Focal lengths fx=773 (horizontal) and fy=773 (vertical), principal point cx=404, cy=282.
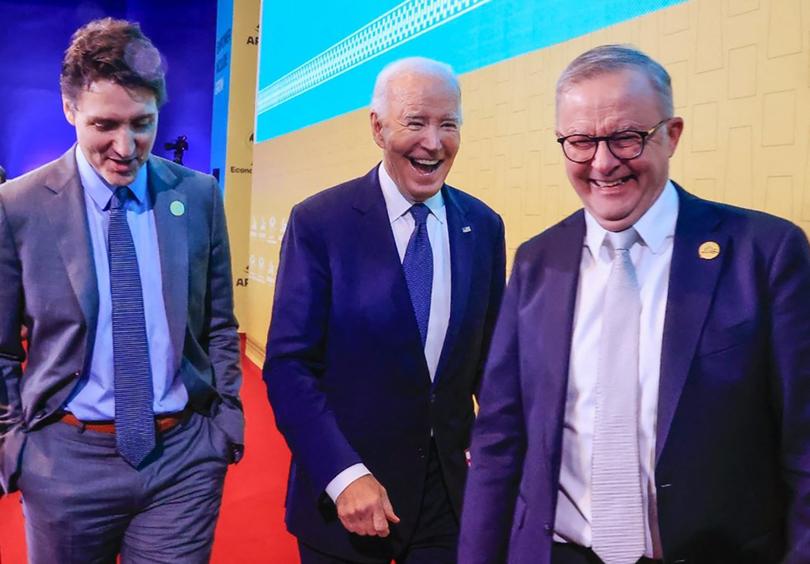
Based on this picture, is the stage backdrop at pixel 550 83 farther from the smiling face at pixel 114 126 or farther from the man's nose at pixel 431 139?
the smiling face at pixel 114 126

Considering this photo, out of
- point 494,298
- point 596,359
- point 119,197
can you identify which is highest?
point 119,197

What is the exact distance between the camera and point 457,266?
5.67ft

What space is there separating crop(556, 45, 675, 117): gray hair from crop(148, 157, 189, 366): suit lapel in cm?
111

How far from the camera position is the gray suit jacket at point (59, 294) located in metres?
1.77

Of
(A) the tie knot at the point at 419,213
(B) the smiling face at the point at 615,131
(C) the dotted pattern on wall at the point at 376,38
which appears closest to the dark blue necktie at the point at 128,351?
(A) the tie knot at the point at 419,213

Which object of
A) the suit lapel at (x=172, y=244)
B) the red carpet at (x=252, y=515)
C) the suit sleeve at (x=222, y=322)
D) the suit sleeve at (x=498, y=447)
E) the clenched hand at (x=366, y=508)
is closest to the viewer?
the suit sleeve at (x=498, y=447)

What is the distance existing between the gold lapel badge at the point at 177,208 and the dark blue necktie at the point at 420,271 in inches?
24.4

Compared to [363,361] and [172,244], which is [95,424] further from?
[363,361]

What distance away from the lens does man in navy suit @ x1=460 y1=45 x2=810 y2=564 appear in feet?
3.59

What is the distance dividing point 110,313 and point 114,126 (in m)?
0.43

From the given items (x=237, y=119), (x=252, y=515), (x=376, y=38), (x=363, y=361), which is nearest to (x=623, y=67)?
(x=363, y=361)

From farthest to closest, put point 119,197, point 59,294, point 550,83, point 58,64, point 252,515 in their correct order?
1. point 58,64
2. point 252,515
3. point 550,83
4. point 119,197
5. point 59,294

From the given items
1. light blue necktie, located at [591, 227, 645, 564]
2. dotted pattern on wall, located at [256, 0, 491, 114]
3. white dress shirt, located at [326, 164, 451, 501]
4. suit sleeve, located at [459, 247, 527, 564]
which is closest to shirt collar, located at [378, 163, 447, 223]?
white dress shirt, located at [326, 164, 451, 501]

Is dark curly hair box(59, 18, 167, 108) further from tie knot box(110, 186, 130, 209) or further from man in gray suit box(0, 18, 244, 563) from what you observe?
tie knot box(110, 186, 130, 209)
